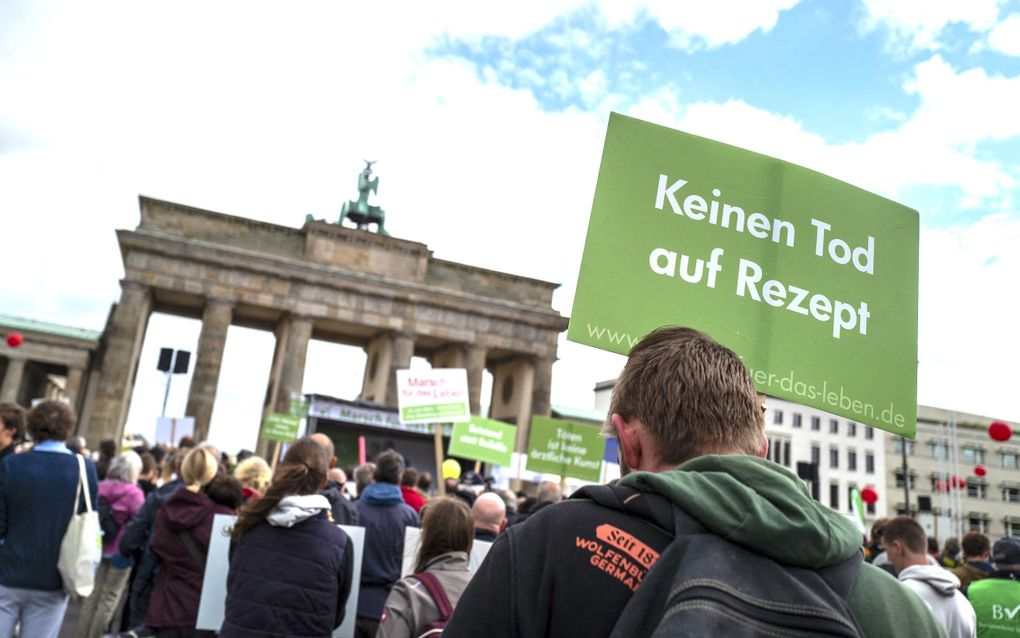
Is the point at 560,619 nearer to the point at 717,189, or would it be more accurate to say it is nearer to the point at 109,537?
the point at 717,189

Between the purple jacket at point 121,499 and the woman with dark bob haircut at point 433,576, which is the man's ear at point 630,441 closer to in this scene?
the woman with dark bob haircut at point 433,576

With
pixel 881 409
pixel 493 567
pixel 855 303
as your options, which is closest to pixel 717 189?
pixel 855 303

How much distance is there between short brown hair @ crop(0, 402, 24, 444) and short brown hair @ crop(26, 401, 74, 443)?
18cm

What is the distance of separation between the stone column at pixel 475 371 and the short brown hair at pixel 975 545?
34458 millimetres

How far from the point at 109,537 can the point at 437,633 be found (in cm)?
630

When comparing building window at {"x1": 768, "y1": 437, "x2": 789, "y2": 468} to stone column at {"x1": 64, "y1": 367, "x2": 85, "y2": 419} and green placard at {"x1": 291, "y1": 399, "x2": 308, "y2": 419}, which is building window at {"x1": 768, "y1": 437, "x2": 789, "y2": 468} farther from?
stone column at {"x1": 64, "y1": 367, "x2": 85, "y2": 419}

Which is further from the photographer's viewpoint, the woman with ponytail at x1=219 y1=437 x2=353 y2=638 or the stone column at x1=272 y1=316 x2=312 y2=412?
the stone column at x1=272 y1=316 x2=312 y2=412

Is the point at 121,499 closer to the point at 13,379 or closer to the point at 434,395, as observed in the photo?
the point at 434,395

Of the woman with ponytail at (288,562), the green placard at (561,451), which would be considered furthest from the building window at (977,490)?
the woman with ponytail at (288,562)

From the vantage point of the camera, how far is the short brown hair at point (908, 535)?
466 centimetres

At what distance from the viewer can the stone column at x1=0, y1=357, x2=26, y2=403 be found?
40.3m

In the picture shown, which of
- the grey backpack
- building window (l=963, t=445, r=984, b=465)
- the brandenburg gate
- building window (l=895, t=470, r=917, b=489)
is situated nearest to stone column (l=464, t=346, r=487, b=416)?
the brandenburg gate

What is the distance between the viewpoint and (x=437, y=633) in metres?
3.39

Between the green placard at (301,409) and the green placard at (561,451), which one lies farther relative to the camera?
the green placard at (301,409)
